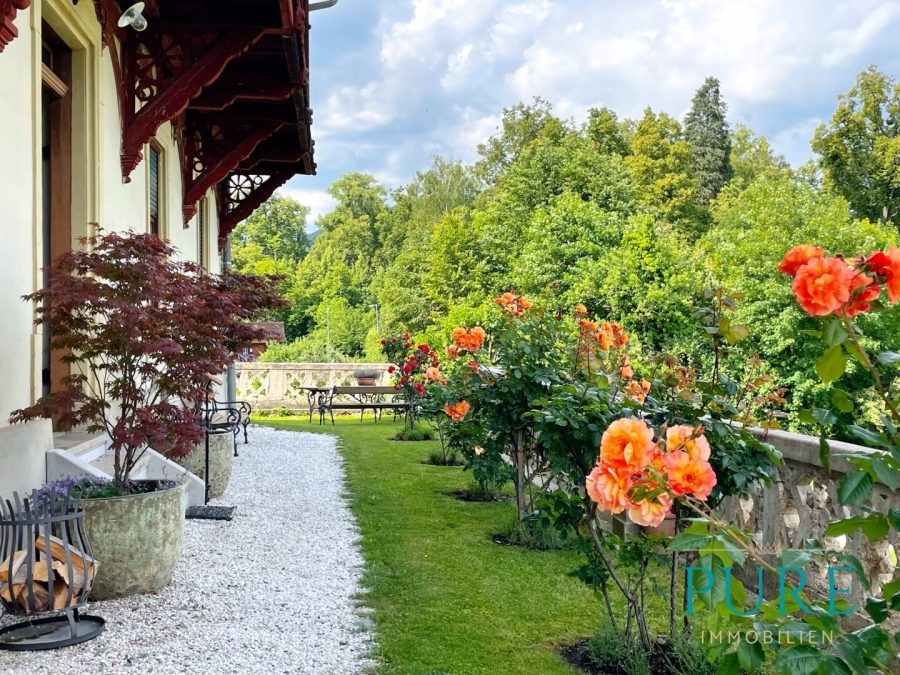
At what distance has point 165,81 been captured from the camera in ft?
21.7

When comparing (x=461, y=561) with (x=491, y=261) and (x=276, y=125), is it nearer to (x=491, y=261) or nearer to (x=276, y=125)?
(x=276, y=125)

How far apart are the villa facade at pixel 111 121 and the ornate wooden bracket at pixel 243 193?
2035mm

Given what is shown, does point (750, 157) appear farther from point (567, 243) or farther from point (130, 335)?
point (130, 335)

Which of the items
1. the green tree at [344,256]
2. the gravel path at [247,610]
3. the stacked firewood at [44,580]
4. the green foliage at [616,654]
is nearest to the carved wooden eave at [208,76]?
the gravel path at [247,610]

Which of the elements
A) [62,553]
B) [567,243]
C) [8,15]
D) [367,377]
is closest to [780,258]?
[567,243]

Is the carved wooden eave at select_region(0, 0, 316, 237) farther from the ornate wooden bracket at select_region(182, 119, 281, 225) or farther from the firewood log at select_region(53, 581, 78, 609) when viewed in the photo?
the firewood log at select_region(53, 581, 78, 609)

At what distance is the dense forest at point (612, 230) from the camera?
21656 millimetres

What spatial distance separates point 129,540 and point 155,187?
17.3 ft

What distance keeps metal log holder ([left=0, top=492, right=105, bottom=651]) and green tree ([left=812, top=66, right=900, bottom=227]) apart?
110 feet

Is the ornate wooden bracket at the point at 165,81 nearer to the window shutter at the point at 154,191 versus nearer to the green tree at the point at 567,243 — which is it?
the window shutter at the point at 154,191

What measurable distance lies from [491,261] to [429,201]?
1240 cm

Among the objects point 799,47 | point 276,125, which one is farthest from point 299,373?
point 799,47

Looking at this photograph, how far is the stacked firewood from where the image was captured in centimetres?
331

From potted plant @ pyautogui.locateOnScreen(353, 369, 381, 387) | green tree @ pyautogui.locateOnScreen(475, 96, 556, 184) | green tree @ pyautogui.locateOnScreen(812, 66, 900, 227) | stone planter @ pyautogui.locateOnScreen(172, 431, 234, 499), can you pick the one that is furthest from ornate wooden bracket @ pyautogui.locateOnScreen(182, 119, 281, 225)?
green tree @ pyautogui.locateOnScreen(475, 96, 556, 184)
